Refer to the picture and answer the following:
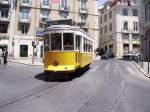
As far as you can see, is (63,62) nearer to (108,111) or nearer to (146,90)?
(146,90)

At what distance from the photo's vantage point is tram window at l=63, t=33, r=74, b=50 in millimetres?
17875

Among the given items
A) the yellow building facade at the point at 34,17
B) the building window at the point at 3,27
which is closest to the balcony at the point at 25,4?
the yellow building facade at the point at 34,17

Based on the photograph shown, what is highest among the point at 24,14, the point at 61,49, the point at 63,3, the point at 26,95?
the point at 63,3

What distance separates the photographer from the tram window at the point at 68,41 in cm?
1788

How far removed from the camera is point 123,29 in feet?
255

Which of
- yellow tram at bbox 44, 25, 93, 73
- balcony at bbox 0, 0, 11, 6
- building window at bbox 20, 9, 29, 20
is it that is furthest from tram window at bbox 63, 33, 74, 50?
building window at bbox 20, 9, 29, 20

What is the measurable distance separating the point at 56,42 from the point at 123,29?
6149 cm

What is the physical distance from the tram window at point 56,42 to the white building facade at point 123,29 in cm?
5904

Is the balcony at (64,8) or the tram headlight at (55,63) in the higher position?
the balcony at (64,8)

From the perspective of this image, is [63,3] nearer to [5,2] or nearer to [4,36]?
[5,2]

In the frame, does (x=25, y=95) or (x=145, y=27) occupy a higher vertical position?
(x=145, y=27)

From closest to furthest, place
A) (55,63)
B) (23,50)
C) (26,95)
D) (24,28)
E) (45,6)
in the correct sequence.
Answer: (26,95), (55,63), (23,50), (24,28), (45,6)

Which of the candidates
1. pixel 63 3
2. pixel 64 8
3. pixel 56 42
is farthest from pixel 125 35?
pixel 56 42

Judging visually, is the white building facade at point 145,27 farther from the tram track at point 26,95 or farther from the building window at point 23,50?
the tram track at point 26,95
